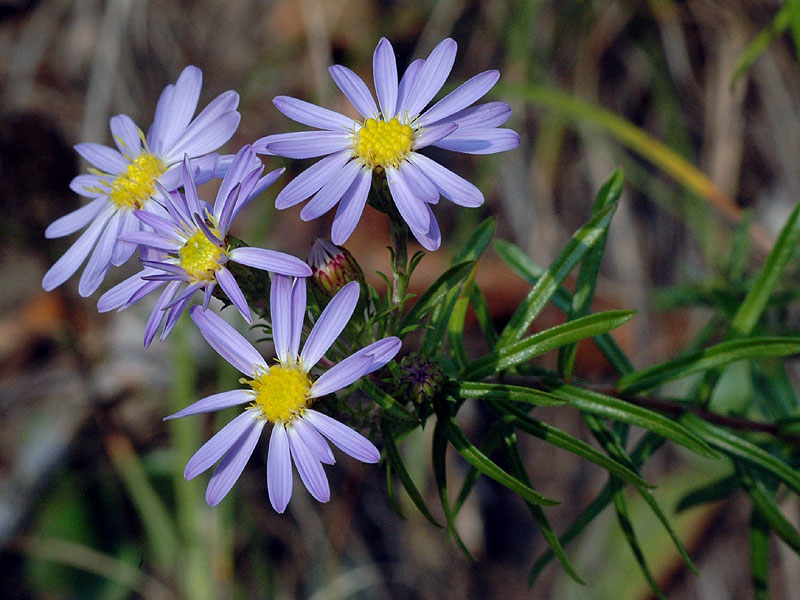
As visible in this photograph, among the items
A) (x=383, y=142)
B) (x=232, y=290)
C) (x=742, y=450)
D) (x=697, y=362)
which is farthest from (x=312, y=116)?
(x=742, y=450)

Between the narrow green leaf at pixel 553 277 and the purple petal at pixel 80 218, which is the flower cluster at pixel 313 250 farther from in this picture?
the narrow green leaf at pixel 553 277

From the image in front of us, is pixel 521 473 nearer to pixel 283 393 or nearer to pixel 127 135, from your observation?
pixel 283 393

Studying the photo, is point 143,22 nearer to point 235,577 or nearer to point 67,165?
point 67,165

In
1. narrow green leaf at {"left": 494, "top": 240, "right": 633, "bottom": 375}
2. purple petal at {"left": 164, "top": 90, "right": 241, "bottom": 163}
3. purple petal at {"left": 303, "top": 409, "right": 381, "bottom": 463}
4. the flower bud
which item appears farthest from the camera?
narrow green leaf at {"left": 494, "top": 240, "right": 633, "bottom": 375}

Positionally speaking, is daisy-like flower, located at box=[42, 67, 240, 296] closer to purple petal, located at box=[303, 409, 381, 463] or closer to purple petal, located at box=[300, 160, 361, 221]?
purple petal, located at box=[300, 160, 361, 221]

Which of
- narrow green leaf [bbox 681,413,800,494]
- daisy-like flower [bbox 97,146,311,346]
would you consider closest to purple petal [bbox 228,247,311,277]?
daisy-like flower [bbox 97,146,311,346]

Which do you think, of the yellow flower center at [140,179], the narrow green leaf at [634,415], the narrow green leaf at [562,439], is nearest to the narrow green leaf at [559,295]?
the narrow green leaf at [634,415]

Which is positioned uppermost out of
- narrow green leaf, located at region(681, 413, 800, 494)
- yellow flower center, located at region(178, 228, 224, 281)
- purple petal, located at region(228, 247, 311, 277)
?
yellow flower center, located at region(178, 228, 224, 281)
